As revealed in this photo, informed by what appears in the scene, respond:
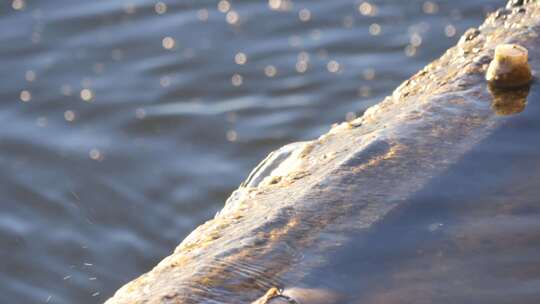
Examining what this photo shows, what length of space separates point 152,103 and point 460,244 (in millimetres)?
3331

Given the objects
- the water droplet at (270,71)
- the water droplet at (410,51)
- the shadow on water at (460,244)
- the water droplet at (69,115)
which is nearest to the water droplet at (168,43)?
the water droplet at (270,71)

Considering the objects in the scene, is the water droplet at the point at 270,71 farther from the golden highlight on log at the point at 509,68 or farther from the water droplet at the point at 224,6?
the golden highlight on log at the point at 509,68

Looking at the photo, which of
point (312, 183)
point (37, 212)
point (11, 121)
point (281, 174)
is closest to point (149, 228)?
point (37, 212)

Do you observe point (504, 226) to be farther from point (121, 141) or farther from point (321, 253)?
point (121, 141)

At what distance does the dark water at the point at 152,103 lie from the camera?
481cm

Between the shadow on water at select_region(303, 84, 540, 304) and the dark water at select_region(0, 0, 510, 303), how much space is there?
1.12 feet

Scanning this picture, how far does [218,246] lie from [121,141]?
285 centimetres

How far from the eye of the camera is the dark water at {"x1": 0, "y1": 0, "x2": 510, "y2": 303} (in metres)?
4.81

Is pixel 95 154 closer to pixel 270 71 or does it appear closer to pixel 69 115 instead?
pixel 69 115

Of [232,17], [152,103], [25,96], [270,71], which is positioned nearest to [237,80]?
[270,71]

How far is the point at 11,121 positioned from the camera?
5.74m

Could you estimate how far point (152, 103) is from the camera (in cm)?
586

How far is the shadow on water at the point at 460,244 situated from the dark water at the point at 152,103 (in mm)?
340

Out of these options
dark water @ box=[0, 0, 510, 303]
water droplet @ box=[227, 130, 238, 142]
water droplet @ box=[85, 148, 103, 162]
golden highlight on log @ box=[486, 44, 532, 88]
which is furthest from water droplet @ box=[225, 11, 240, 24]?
golden highlight on log @ box=[486, 44, 532, 88]
